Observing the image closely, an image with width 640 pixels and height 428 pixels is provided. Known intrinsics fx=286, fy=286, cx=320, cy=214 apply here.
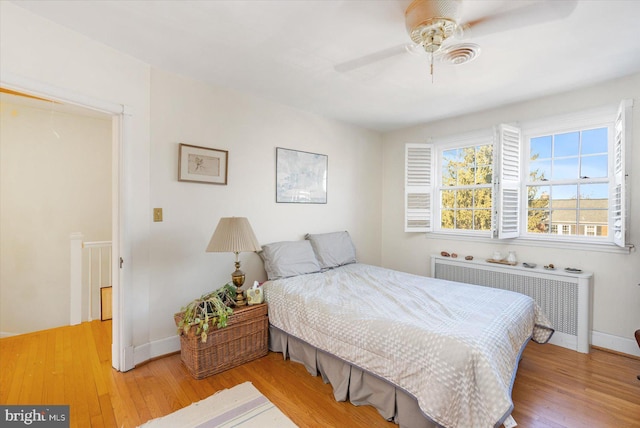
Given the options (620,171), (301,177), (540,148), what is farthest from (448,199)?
(301,177)

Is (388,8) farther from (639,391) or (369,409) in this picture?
(639,391)

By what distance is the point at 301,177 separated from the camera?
3.48 metres

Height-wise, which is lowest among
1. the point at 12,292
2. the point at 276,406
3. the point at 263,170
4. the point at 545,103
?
the point at 276,406

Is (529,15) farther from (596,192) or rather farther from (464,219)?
(464,219)

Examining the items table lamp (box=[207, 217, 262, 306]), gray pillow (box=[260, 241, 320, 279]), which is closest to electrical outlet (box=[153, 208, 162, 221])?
table lamp (box=[207, 217, 262, 306])

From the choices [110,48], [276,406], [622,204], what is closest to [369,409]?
[276,406]

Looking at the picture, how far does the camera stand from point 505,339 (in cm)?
167

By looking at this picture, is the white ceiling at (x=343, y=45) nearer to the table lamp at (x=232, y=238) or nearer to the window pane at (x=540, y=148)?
the window pane at (x=540, y=148)

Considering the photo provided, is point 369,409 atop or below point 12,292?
below

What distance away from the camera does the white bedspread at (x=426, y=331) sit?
1402 millimetres

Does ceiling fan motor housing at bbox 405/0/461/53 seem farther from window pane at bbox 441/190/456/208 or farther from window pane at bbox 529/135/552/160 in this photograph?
window pane at bbox 441/190/456/208

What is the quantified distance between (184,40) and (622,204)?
3677 mm

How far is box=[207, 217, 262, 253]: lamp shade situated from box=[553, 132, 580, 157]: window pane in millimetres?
3256

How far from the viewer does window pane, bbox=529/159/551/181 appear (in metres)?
3.10
